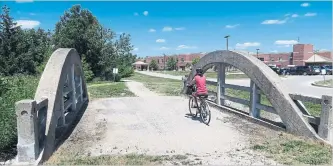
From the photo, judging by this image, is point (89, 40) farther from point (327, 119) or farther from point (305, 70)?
point (305, 70)

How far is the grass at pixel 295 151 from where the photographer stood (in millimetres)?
5332

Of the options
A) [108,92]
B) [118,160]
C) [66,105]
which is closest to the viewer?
[118,160]

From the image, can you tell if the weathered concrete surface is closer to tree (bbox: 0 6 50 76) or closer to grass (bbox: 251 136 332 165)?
grass (bbox: 251 136 332 165)

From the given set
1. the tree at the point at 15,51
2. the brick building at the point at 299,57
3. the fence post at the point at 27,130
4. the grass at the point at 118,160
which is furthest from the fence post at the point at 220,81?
the brick building at the point at 299,57

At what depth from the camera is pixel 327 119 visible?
638 cm

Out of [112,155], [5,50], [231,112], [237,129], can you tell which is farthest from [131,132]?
[5,50]

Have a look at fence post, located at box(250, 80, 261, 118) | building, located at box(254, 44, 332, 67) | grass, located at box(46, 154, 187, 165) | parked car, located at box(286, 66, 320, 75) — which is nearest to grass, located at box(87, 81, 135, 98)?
fence post, located at box(250, 80, 261, 118)

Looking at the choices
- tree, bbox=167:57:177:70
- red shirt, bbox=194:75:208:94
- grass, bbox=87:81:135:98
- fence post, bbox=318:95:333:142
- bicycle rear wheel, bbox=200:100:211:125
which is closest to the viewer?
fence post, bbox=318:95:333:142

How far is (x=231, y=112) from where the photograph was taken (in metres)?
10.3

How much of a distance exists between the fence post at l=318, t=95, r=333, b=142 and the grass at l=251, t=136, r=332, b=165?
270mm

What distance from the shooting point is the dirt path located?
5.83 metres

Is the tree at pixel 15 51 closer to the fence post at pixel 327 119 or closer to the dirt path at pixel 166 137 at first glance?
the dirt path at pixel 166 137

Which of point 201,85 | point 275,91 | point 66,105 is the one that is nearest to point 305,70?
A: point 201,85

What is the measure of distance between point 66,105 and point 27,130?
417 centimetres
